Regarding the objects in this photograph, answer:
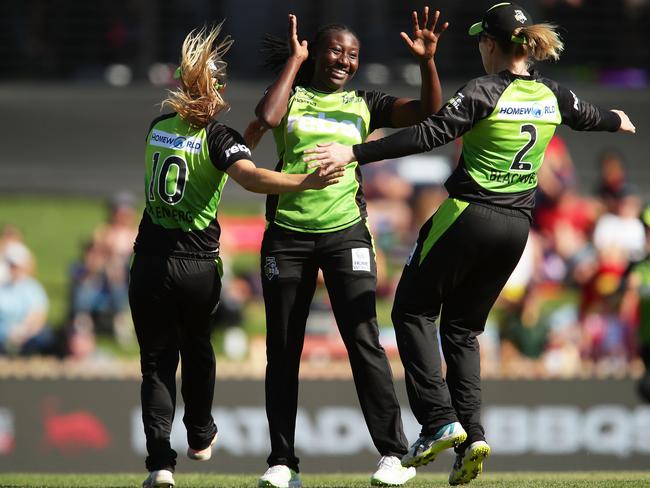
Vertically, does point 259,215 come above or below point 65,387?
above

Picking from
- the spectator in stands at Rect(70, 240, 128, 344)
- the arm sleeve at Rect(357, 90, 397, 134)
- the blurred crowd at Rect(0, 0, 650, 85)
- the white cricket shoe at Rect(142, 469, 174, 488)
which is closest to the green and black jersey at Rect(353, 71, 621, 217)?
the arm sleeve at Rect(357, 90, 397, 134)

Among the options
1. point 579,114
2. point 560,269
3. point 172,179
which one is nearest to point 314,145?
point 172,179

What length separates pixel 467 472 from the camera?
20.7ft

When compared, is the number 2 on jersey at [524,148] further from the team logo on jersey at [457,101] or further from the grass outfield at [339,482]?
the grass outfield at [339,482]

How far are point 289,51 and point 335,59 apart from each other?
458 millimetres

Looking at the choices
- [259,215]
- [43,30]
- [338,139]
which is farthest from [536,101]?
[43,30]

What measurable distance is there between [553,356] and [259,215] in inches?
148

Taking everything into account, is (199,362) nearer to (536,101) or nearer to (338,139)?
(338,139)

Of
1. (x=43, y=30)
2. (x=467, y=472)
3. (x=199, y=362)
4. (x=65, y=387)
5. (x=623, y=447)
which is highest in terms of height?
(x=43, y=30)

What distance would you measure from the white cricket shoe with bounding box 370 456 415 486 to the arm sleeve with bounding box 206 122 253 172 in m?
Result: 1.85

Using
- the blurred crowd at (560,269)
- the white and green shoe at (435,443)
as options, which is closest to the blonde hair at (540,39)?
the white and green shoe at (435,443)

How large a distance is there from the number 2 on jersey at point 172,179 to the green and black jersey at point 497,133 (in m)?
0.97

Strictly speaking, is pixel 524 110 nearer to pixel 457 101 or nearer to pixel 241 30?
pixel 457 101

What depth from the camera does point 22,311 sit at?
12930 millimetres
